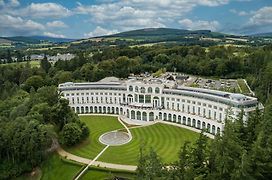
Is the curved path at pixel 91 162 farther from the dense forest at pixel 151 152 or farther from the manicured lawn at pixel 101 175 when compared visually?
the dense forest at pixel 151 152

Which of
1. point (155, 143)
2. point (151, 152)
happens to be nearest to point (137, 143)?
point (155, 143)

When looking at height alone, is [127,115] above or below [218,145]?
below

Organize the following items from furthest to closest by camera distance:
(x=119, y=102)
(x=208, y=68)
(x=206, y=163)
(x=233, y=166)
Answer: (x=208, y=68)
(x=119, y=102)
(x=206, y=163)
(x=233, y=166)

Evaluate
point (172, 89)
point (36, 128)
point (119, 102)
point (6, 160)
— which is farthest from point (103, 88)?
point (6, 160)

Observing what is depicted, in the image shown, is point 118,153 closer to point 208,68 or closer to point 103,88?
point 103,88

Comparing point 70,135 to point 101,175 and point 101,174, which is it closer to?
point 101,174

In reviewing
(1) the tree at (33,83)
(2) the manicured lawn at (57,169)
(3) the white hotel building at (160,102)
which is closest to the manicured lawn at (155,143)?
(3) the white hotel building at (160,102)

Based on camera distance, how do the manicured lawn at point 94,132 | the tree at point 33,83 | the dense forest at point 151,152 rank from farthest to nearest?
1. the tree at point 33,83
2. the manicured lawn at point 94,132
3. the dense forest at point 151,152
